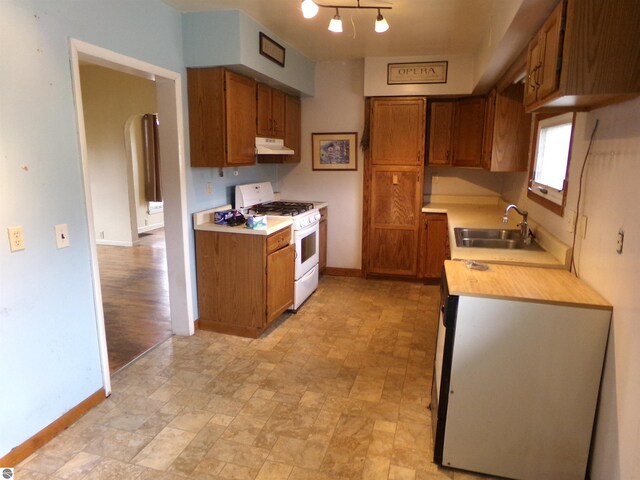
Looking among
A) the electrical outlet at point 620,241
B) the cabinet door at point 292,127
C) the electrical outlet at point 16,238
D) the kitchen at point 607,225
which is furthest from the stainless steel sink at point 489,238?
the electrical outlet at point 16,238

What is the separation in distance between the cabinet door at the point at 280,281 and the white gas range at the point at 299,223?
0.11m

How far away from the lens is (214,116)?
3.11m

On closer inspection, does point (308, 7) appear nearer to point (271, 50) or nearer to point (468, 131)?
point (271, 50)

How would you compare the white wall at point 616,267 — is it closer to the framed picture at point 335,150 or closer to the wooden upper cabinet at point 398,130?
the wooden upper cabinet at point 398,130

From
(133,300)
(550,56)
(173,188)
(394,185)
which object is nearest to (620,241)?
(550,56)

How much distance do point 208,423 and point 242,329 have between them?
1.11 metres

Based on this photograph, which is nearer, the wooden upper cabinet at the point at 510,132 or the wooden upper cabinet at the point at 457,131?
the wooden upper cabinet at the point at 510,132

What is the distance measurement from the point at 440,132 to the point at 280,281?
2500 mm

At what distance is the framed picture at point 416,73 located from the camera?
4.20 metres

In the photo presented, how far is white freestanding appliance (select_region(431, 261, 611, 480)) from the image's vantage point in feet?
5.69

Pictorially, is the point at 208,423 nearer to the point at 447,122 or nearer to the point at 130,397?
the point at 130,397

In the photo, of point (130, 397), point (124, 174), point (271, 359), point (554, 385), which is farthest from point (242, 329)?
point (124, 174)

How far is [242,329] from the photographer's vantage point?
3346 mm

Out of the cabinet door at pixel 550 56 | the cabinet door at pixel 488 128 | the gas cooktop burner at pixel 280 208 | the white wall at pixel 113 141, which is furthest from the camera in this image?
the white wall at pixel 113 141
